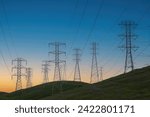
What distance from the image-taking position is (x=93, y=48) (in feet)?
397

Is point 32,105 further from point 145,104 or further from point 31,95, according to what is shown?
point 31,95

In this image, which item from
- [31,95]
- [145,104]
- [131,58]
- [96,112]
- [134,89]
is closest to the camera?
[96,112]

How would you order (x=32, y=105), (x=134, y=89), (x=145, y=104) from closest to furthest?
(x=32, y=105) < (x=145, y=104) < (x=134, y=89)

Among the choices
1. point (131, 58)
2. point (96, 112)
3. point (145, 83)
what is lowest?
point (96, 112)

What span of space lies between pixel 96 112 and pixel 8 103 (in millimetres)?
9994

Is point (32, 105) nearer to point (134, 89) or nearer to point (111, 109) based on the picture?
point (111, 109)

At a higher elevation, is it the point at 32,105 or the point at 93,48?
the point at 93,48

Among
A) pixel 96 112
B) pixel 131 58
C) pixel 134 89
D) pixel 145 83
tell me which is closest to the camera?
pixel 96 112

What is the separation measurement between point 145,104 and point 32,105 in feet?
34.5

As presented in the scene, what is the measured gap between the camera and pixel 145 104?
123 ft

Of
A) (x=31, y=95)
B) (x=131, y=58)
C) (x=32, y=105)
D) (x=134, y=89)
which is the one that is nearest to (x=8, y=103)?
(x=32, y=105)

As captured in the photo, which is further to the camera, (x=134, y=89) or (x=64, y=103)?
(x=134, y=89)

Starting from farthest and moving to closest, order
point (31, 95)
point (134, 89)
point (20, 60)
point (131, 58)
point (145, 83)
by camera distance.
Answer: point (31, 95)
point (20, 60)
point (131, 58)
point (145, 83)
point (134, 89)

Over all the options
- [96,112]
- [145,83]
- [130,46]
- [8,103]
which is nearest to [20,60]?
[130,46]
